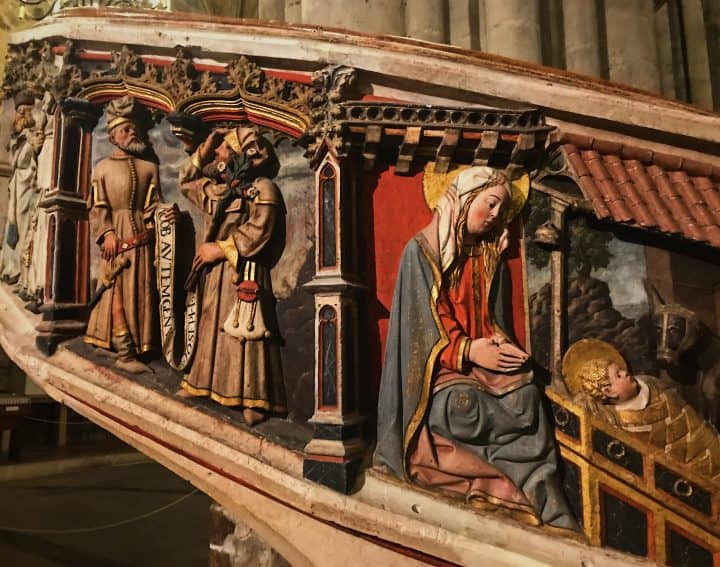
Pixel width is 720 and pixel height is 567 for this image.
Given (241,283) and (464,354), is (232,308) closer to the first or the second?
(241,283)

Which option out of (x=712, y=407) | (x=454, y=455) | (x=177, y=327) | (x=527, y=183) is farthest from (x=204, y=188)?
(x=712, y=407)

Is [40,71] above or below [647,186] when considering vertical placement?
above

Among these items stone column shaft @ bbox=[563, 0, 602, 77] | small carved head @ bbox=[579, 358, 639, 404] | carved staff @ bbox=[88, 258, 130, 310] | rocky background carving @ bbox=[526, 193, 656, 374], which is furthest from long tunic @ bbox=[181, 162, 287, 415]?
stone column shaft @ bbox=[563, 0, 602, 77]

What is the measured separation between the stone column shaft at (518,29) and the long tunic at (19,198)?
13.5 feet

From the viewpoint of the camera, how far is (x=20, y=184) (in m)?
4.34

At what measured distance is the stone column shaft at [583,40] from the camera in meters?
5.47

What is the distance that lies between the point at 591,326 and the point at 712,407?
64 centimetres

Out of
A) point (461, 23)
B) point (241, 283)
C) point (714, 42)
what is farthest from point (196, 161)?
point (714, 42)

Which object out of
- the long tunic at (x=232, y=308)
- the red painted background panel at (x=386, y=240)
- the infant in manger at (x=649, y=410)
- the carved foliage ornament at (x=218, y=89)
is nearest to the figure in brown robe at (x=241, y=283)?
the long tunic at (x=232, y=308)

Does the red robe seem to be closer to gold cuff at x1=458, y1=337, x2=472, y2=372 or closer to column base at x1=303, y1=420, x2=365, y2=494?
gold cuff at x1=458, y1=337, x2=472, y2=372

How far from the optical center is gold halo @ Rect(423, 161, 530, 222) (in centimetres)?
286

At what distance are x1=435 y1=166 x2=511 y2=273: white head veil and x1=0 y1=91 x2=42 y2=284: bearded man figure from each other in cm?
310

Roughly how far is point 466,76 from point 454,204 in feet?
2.28

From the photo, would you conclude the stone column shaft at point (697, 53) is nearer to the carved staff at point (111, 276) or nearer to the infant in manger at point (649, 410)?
the infant in manger at point (649, 410)
